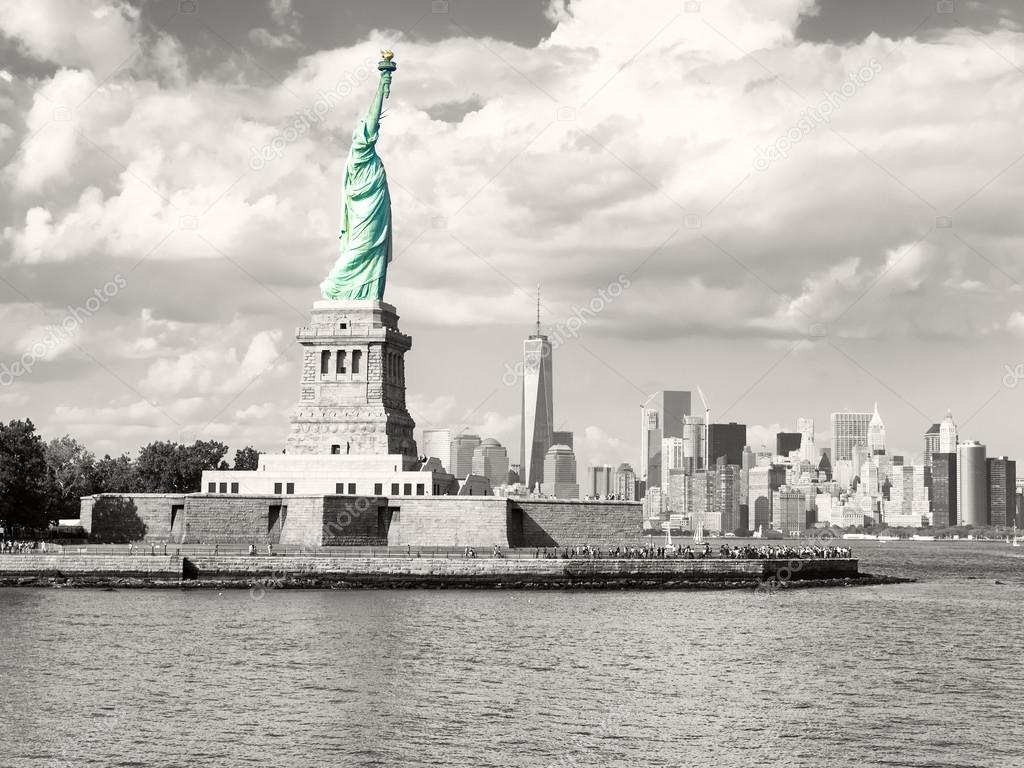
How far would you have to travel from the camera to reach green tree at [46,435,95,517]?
114 meters

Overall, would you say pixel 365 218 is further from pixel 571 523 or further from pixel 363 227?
pixel 571 523

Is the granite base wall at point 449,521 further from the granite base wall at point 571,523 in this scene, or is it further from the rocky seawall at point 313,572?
the rocky seawall at point 313,572

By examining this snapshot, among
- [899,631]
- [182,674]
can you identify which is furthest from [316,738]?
[899,631]

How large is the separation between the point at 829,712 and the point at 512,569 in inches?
1621

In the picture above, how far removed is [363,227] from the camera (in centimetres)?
10538

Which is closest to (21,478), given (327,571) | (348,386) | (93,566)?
(93,566)

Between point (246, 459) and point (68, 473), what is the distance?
17.0 meters

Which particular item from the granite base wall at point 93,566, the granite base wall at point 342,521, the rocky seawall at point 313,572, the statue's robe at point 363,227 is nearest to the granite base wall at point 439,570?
the rocky seawall at point 313,572

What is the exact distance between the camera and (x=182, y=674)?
50.7 meters

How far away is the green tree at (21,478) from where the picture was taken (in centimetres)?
9700

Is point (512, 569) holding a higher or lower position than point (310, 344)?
lower

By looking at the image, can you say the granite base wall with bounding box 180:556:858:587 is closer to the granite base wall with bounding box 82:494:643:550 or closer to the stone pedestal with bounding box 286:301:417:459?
the granite base wall with bounding box 82:494:643:550

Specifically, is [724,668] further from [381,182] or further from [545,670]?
[381,182]

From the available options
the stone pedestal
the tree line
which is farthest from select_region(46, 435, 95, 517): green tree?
the stone pedestal
